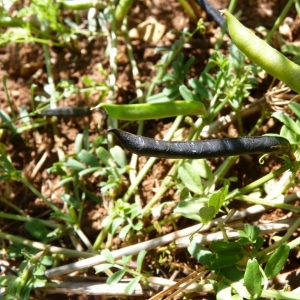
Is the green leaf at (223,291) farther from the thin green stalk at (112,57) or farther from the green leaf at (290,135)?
the thin green stalk at (112,57)

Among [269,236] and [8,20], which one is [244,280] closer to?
[269,236]

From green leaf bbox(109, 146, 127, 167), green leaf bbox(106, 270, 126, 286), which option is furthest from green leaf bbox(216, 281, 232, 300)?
green leaf bbox(109, 146, 127, 167)

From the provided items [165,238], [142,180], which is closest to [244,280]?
[165,238]

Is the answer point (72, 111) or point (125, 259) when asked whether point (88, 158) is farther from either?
point (125, 259)

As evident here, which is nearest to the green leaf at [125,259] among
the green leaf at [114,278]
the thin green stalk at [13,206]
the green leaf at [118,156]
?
the green leaf at [114,278]

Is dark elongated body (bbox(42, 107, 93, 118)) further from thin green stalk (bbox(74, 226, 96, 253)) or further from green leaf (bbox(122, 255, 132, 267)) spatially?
green leaf (bbox(122, 255, 132, 267))
